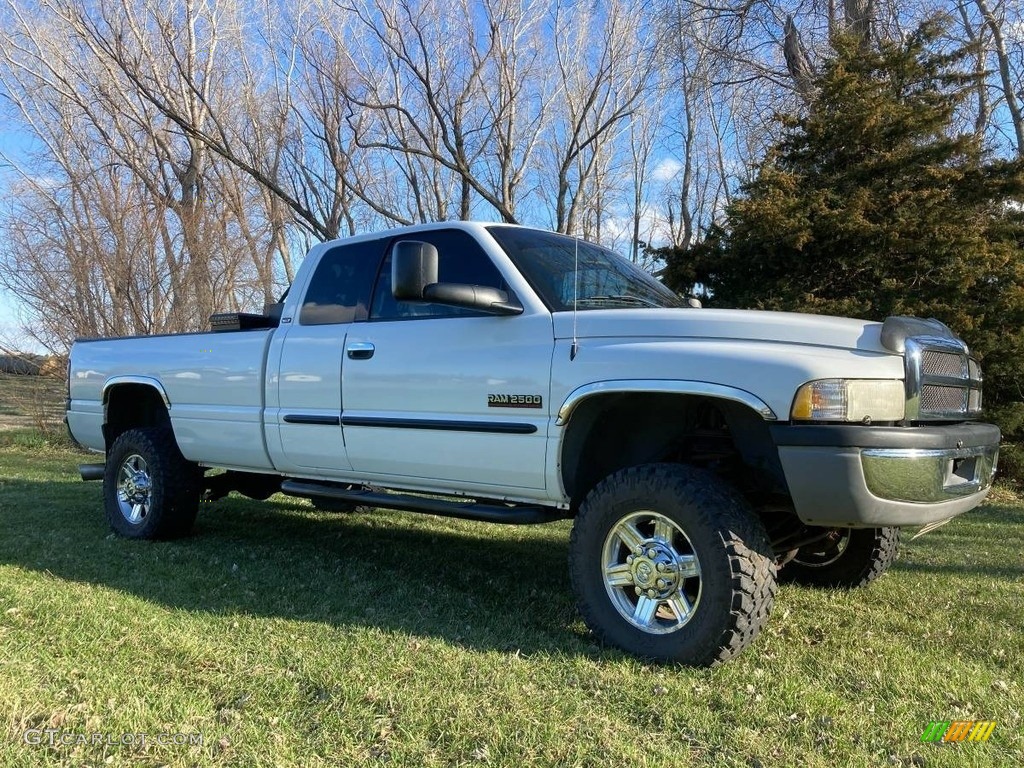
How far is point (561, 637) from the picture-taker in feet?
12.0

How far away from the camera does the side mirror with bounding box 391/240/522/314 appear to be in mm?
3699

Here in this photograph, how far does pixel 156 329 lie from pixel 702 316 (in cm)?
1253

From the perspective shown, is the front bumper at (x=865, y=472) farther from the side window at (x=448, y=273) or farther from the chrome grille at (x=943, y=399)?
the side window at (x=448, y=273)

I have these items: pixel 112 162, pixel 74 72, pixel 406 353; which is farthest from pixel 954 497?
pixel 74 72

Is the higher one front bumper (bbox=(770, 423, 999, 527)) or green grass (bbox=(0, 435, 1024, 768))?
front bumper (bbox=(770, 423, 999, 527))

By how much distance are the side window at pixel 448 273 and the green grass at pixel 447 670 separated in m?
1.59

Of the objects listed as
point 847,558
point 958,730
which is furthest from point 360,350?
point 958,730

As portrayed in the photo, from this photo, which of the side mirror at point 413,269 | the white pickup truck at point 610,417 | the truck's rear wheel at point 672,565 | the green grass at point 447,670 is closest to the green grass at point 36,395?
the green grass at point 447,670

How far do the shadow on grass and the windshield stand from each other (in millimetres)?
1637

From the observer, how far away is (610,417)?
12.6 ft

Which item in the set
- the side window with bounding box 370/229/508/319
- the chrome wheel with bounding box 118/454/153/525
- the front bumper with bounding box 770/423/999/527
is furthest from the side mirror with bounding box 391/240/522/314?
the chrome wheel with bounding box 118/454/153/525

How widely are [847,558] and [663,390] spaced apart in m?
2.15

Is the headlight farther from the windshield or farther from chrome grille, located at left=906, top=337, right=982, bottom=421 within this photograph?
the windshield

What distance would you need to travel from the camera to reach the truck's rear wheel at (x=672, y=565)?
3.21 m
